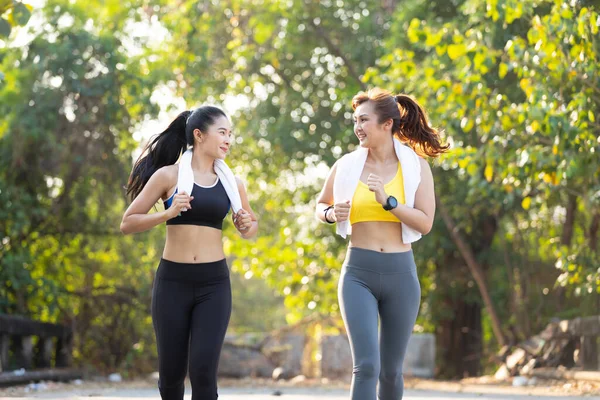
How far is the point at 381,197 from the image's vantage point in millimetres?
5805

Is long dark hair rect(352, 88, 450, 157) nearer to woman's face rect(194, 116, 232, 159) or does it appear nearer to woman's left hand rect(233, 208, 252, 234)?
woman's face rect(194, 116, 232, 159)

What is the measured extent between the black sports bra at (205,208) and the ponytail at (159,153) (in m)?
0.30

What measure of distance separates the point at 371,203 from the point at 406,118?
690 mm

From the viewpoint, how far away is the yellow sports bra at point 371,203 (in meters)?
6.02

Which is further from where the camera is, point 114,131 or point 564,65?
point 114,131

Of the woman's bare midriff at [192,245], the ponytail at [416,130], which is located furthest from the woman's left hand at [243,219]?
the ponytail at [416,130]

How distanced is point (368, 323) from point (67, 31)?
10.9 meters

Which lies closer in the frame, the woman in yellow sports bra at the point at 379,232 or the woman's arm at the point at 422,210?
the woman in yellow sports bra at the point at 379,232

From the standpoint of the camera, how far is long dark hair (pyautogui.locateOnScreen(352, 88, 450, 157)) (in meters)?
6.21

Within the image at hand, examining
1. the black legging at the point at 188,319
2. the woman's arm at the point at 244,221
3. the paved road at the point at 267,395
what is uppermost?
the woman's arm at the point at 244,221

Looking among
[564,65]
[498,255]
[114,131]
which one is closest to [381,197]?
[564,65]

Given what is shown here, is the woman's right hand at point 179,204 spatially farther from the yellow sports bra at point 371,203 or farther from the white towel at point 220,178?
the yellow sports bra at point 371,203

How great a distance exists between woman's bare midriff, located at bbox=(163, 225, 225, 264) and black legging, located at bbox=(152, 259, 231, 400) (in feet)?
0.13

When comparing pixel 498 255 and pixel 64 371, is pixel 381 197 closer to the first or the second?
pixel 64 371
